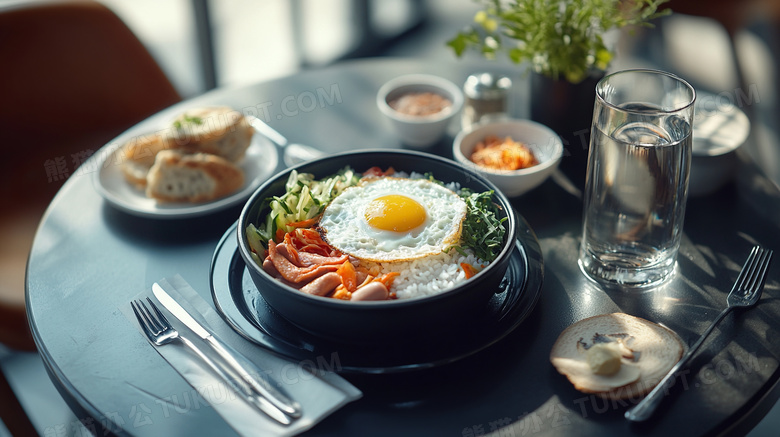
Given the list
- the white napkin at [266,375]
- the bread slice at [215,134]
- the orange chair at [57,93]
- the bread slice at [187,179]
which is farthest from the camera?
the orange chair at [57,93]

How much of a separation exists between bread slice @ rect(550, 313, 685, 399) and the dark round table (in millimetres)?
29

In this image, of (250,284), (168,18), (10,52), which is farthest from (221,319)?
(168,18)

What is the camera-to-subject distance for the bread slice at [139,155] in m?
2.11

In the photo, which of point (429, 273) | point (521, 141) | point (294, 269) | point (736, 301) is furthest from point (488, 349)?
point (521, 141)

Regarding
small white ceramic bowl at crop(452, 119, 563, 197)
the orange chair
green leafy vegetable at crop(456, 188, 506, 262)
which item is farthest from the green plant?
the orange chair

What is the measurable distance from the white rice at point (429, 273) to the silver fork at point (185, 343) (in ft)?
1.22

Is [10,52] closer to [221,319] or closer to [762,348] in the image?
[221,319]

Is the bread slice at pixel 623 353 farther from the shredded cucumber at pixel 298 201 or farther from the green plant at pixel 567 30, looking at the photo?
the green plant at pixel 567 30

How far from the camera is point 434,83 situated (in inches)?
95.8

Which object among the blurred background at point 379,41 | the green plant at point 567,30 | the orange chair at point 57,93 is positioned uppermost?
the green plant at point 567,30

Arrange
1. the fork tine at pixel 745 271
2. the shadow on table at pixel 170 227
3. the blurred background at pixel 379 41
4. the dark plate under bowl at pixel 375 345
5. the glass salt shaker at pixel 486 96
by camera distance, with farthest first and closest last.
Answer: the blurred background at pixel 379 41 < the glass salt shaker at pixel 486 96 < the shadow on table at pixel 170 227 < the fork tine at pixel 745 271 < the dark plate under bowl at pixel 375 345

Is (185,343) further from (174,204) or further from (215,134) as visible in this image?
(215,134)

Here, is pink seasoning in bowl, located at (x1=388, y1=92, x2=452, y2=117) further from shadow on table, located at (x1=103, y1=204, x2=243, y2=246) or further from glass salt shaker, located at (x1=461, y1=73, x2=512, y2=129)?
shadow on table, located at (x1=103, y1=204, x2=243, y2=246)

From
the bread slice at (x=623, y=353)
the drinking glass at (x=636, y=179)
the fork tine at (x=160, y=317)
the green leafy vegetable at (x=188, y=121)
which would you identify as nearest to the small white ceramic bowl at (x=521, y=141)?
the drinking glass at (x=636, y=179)
